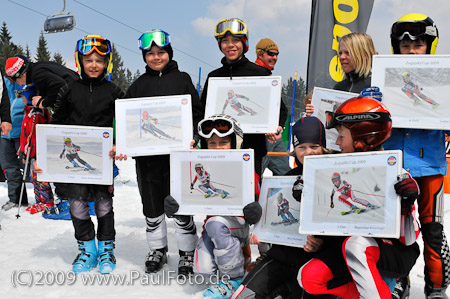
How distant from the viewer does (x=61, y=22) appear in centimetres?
1098

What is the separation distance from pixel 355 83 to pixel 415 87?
0.60 metres

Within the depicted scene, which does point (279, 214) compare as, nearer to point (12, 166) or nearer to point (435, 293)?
point (435, 293)

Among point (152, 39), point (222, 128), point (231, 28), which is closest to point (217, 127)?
point (222, 128)

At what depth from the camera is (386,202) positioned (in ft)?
7.30

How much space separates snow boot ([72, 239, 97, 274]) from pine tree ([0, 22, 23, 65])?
2767 inches

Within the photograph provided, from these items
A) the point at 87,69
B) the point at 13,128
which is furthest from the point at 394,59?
the point at 13,128

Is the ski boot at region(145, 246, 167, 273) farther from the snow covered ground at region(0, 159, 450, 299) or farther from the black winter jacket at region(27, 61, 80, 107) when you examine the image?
the black winter jacket at region(27, 61, 80, 107)

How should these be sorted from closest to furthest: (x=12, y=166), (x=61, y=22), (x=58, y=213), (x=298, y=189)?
(x=298, y=189) → (x=58, y=213) → (x=12, y=166) → (x=61, y=22)

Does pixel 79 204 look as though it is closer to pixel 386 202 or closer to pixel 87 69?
pixel 87 69

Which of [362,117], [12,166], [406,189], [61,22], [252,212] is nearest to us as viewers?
[406,189]

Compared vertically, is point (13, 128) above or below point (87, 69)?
below

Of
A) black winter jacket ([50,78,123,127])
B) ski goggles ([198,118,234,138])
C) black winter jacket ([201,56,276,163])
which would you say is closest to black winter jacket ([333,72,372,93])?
black winter jacket ([201,56,276,163])

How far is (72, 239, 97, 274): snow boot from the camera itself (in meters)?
3.56

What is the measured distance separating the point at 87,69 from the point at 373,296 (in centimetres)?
310
